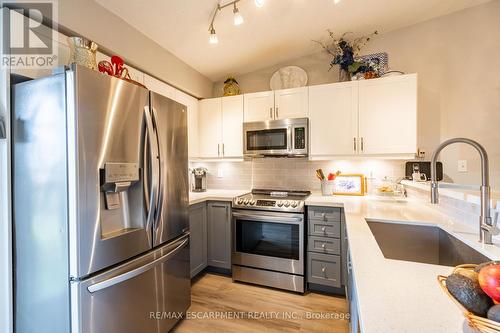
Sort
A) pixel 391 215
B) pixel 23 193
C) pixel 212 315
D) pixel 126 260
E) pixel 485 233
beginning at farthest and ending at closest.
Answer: pixel 212 315 → pixel 391 215 → pixel 126 260 → pixel 23 193 → pixel 485 233

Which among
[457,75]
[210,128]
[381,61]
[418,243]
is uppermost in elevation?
[381,61]

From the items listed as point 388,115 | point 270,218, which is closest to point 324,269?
point 270,218

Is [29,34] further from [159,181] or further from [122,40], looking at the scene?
[159,181]

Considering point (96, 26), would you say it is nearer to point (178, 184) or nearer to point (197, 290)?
point (178, 184)

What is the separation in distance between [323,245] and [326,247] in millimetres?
32

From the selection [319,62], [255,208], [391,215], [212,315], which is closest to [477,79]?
→ [319,62]

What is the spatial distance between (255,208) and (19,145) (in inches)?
71.4

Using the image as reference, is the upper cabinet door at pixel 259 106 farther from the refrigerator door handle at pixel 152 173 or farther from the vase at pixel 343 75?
the refrigerator door handle at pixel 152 173

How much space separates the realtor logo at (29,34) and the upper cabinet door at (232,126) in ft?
5.72

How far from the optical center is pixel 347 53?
8.23 feet

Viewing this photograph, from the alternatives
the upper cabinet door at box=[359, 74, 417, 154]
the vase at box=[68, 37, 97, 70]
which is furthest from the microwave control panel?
the vase at box=[68, 37, 97, 70]

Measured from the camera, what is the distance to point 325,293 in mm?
2236

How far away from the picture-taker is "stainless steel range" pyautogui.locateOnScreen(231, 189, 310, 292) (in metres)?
2.21

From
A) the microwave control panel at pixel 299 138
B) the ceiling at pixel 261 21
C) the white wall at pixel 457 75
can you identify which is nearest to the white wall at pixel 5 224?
the ceiling at pixel 261 21
